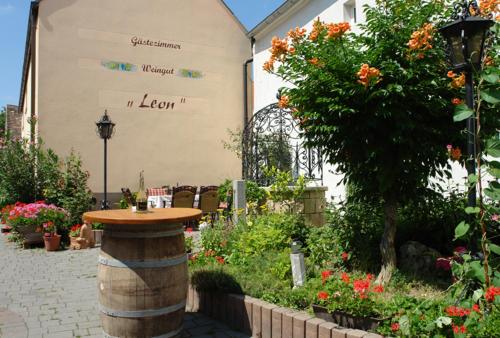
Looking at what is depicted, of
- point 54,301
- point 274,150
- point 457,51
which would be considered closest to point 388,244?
point 457,51

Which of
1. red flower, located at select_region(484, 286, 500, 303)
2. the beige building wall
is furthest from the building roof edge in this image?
red flower, located at select_region(484, 286, 500, 303)

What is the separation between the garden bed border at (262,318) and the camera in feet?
10.1

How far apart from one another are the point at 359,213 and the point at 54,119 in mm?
9983

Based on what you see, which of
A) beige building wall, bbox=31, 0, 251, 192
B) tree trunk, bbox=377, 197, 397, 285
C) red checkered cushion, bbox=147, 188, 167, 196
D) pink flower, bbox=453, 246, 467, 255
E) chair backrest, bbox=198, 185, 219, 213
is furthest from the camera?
red checkered cushion, bbox=147, 188, 167, 196

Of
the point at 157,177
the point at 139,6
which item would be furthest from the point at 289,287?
the point at 139,6

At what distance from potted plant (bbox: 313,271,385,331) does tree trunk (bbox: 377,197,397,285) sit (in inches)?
33.6

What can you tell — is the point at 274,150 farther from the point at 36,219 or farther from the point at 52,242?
the point at 36,219

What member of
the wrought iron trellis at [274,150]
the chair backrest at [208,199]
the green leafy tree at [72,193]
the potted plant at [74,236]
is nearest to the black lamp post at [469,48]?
the wrought iron trellis at [274,150]

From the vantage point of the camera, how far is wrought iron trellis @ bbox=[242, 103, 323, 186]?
8.30 meters

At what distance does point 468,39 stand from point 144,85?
11.4 m

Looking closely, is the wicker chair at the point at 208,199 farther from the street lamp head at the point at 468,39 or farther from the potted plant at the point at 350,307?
the street lamp head at the point at 468,39

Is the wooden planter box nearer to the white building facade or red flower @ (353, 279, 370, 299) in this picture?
red flower @ (353, 279, 370, 299)

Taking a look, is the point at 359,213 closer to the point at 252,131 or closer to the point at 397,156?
the point at 397,156

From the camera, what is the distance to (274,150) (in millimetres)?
8773
